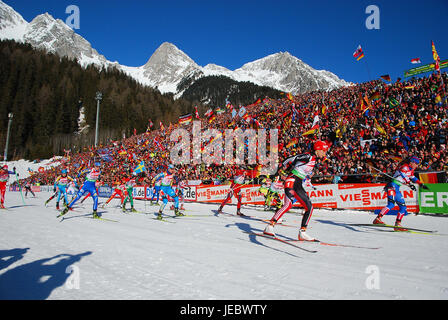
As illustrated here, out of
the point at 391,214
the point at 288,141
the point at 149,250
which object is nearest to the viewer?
the point at 149,250

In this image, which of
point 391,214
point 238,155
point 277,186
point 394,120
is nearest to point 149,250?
point 277,186

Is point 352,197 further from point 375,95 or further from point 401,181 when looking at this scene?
point 375,95

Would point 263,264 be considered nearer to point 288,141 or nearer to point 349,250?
point 349,250

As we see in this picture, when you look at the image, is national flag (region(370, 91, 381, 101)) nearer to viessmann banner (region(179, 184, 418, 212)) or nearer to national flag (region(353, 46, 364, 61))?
national flag (region(353, 46, 364, 61))

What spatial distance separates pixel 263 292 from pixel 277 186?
11528 millimetres

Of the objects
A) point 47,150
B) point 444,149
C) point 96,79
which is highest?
point 96,79

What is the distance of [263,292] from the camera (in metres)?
3.18

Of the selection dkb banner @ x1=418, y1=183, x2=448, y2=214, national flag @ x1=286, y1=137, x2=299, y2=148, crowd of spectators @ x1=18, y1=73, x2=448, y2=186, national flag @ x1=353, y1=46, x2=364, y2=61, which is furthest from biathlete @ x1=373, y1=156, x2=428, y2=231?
national flag @ x1=353, y1=46, x2=364, y2=61

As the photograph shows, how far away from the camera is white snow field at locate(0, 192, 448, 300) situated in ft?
10.4

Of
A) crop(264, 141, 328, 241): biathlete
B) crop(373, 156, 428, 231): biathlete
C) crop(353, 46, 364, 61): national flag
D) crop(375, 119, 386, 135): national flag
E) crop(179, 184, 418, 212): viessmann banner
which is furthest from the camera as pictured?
crop(353, 46, 364, 61): national flag

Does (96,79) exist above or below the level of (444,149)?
above

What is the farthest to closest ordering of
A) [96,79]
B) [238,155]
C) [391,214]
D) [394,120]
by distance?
1. [96,79]
2. [238,155]
3. [394,120]
4. [391,214]

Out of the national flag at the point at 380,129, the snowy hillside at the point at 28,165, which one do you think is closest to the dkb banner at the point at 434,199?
the national flag at the point at 380,129

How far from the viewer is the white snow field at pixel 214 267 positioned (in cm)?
318
